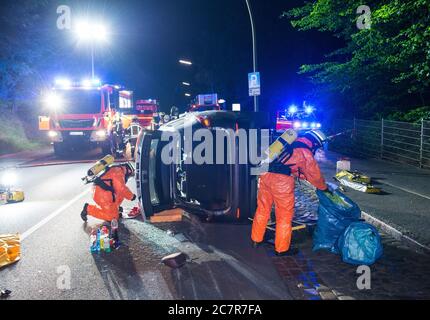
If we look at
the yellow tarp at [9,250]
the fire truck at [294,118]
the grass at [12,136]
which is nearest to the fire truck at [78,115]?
the grass at [12,136]

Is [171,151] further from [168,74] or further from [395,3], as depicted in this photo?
[168,74]

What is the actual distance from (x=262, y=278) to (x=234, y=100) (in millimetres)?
42619

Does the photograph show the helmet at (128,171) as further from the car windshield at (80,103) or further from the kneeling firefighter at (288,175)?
the car windshield at (80,103)

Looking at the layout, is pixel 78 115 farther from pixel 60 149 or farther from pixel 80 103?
pixel 60 149

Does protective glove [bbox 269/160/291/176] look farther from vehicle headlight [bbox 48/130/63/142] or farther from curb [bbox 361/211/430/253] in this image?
vehicle headlight [bbox 48/130/63/142]

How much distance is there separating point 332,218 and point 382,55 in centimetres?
1068

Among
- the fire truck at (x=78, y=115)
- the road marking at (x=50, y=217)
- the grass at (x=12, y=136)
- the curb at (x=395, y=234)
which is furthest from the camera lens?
the grass at (x=12, y=136)

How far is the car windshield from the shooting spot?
1797 centimetres

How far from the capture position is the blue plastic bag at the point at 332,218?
5570 millimetres

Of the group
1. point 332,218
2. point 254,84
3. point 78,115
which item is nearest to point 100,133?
point 78,115

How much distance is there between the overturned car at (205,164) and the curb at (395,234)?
2.10m

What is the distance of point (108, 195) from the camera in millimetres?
7246

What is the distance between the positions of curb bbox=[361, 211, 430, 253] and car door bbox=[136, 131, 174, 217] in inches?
129
